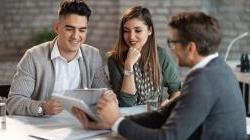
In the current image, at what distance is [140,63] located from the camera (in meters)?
2.71

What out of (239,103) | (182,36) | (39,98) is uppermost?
(182,36)

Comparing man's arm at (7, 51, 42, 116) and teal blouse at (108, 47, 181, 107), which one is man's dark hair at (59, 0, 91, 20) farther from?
teal blouse at (108, 47, 181, 107)

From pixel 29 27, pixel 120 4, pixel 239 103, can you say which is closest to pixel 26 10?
pixel 29 27

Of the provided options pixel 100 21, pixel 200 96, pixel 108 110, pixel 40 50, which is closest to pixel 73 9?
pixel 40 50

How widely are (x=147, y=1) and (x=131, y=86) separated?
254 cm

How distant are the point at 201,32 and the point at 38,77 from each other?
104 centimetres

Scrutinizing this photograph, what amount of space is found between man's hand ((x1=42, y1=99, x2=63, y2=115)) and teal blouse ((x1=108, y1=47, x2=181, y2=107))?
0.47 metres

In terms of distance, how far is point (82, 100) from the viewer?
75.3 inches

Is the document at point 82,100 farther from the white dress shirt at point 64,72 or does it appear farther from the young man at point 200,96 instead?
the white dress shirt at point 64,72

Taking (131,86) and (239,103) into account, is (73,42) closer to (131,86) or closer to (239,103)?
(131,86)

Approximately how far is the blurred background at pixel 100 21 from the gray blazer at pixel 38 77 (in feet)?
7.90

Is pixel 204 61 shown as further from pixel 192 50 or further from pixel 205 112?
pixel 205 112

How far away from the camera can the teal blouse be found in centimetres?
250

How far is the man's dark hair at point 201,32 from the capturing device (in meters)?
1.61
